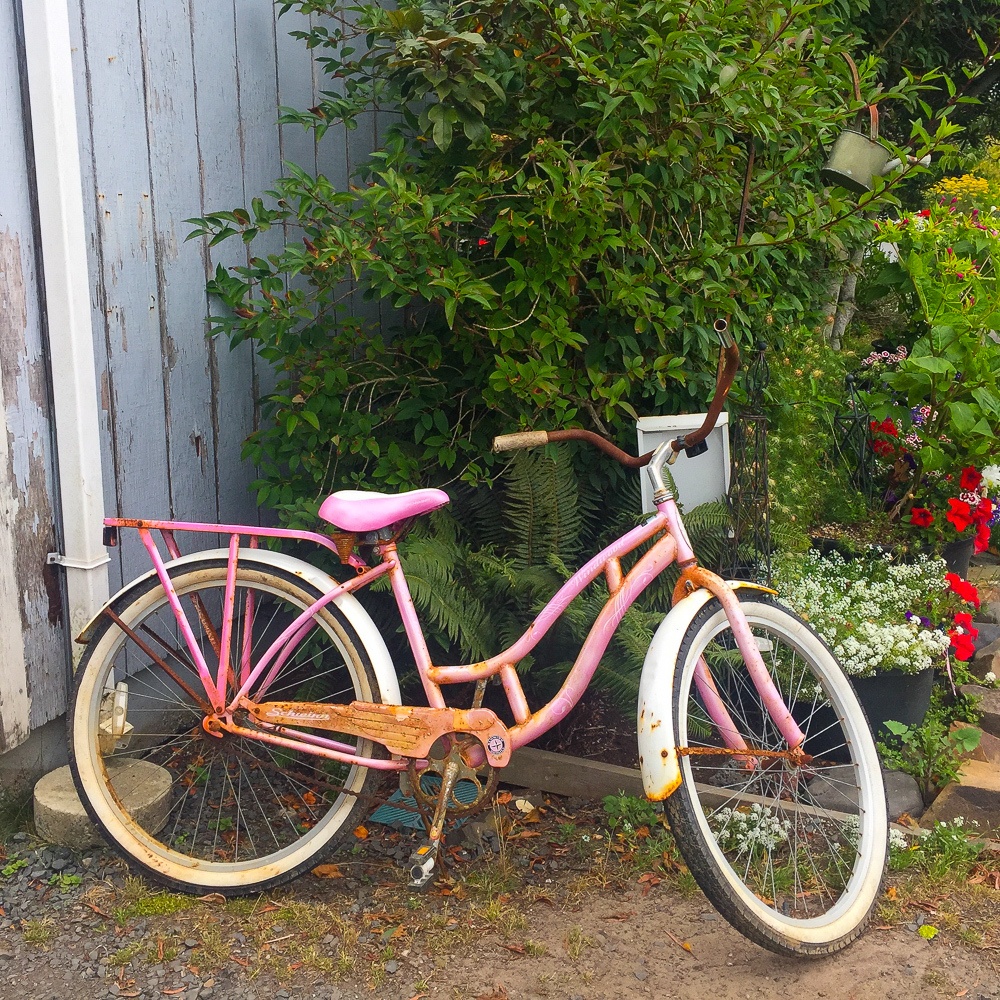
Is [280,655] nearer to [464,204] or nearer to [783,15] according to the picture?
[464,204]

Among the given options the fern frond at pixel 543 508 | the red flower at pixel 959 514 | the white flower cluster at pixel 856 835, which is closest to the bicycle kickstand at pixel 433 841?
the fern frond at pixel 543 508

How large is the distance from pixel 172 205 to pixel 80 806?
1.67 meters

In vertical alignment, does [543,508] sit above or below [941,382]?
below

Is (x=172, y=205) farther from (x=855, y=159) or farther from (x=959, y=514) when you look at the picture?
(x=959, y=514)

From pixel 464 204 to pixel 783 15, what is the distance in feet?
3.45

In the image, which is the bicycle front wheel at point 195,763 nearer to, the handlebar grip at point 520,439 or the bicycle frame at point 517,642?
the bicycle frame at point 517,642

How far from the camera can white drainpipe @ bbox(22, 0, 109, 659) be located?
7.66ft

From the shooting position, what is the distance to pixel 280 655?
2.38 m

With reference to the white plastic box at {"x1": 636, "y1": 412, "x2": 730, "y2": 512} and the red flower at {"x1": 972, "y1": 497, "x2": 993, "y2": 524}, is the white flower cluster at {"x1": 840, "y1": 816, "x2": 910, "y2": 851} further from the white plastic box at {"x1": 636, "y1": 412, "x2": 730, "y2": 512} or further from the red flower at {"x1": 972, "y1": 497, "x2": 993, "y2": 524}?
the red flower at {"x1": 972, "y1": 497, "x2": 993, "y2": 524}

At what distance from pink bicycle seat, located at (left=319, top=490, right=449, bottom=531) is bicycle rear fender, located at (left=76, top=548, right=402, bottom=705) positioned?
18cm

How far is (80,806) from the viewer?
98.7 inches

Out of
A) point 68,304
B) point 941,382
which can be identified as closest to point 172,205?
point 68,304

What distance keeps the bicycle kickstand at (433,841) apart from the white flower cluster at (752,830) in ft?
2.37

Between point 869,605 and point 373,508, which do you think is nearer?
point 373,508
